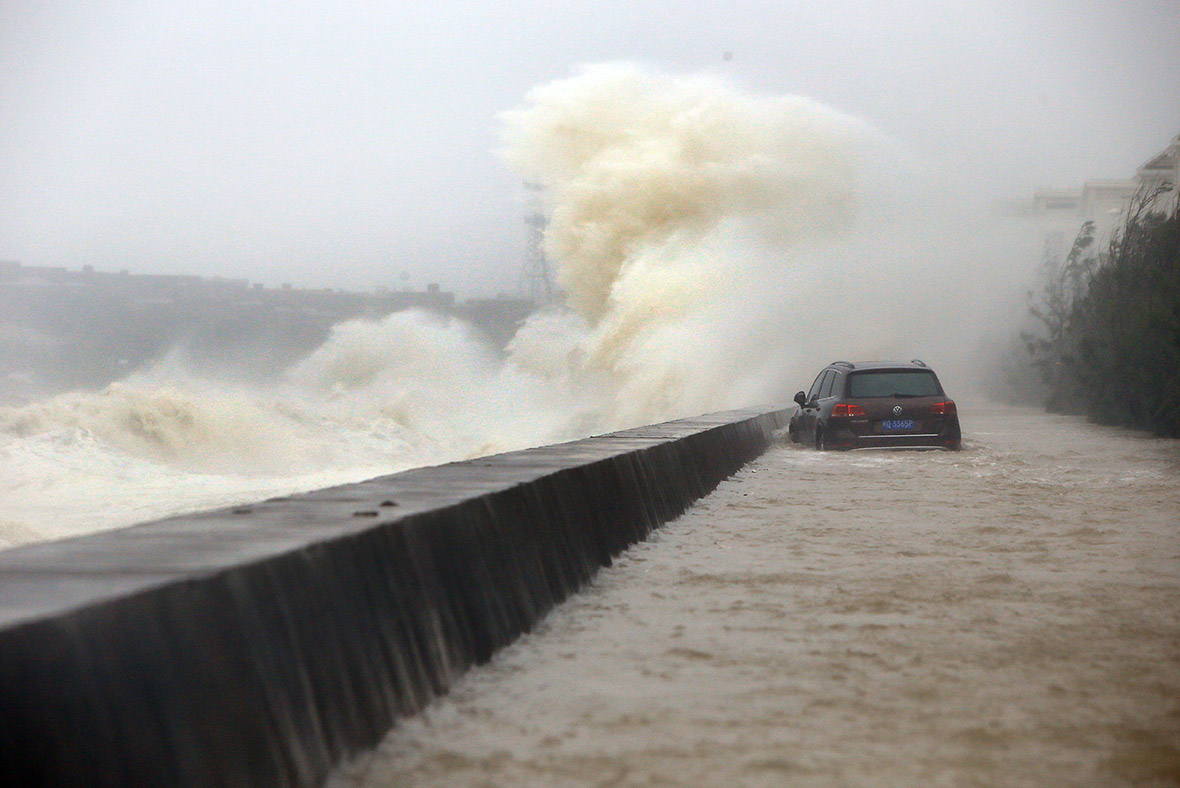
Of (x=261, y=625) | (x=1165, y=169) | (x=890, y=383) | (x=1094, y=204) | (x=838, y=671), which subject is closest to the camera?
(x=261, y=625)

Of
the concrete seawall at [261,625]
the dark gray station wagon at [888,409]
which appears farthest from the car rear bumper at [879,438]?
the concrete seawall at [261,625]

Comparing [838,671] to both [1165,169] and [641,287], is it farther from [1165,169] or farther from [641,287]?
[1165,169]

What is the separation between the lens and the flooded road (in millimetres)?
4434

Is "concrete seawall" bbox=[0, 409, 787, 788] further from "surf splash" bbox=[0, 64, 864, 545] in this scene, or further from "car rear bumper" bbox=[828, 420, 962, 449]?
"surf splash" bbox=[0, 64, 864, 545]

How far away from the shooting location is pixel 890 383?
2131cm

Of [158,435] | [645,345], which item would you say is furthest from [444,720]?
[158,435]

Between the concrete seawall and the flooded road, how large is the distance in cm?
22

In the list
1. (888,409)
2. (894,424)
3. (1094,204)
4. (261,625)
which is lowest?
(894,424)

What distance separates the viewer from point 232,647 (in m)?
3.79

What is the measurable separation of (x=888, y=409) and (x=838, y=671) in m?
15.7

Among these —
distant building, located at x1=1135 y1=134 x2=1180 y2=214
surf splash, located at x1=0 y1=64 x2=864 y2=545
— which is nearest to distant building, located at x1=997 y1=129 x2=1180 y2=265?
distant building, located at x1=1135 y1=134 x2=1180 y2=214

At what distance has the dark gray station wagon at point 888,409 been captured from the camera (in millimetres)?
21172

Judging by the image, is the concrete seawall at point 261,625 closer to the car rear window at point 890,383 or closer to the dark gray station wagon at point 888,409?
the dark gray station wagon at point 888,409

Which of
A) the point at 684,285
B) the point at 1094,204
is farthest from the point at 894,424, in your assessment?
the point at 1094,204
